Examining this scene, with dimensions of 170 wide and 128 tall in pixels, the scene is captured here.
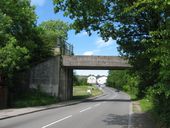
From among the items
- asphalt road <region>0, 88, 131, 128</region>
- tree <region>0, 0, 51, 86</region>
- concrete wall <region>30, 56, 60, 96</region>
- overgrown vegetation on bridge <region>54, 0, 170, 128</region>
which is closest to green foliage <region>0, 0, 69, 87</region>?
tree <region>0, 0, 51, 86</region>

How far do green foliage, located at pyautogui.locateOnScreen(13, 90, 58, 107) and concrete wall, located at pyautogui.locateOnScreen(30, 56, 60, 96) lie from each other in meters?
1.82

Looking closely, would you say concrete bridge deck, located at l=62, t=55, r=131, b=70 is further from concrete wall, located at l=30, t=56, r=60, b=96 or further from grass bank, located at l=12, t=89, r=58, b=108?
grass bank, located at l=12, t=89, r=58, b=108

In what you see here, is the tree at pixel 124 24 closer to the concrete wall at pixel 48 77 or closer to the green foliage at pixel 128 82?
the green foliage at pixel 128 82

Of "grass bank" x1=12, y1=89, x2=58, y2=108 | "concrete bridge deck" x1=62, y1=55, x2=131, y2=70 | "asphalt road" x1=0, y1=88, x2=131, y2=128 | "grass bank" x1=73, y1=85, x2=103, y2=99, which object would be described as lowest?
"asphalt road" x1=0, y1=88, x2=131, y2=128

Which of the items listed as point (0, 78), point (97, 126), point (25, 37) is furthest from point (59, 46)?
point (97, 126)

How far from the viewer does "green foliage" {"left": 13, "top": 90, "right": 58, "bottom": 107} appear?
3988 centimetres

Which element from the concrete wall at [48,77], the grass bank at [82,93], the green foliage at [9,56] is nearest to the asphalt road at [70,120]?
the green foliage at [9,56]

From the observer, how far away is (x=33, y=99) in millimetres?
44094

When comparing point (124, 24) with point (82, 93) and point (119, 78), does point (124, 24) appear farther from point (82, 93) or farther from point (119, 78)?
point (119, 78)

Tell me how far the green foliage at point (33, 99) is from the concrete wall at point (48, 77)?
1.82 meters

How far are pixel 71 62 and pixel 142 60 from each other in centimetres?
3563

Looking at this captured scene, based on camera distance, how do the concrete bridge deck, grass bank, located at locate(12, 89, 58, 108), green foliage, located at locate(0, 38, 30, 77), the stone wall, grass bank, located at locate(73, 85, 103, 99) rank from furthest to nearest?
grass bank, located at locate(73, 85, 103, 99) < the concrete bridge deck < grass bank, located at locate(12, 89, 58, 108) < the stone wall < green foliage, located at locate(0, 38, 30, 77)

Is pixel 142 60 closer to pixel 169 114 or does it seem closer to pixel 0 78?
pixel 169 114

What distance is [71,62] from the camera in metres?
54.2
